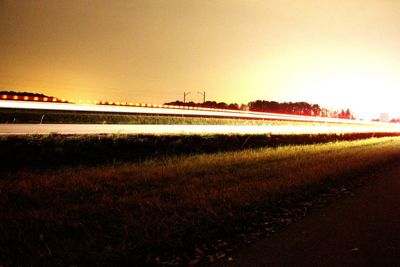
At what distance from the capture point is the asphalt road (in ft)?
18.1

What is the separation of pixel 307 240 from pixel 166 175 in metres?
7.03

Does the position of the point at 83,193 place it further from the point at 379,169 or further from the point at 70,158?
the point at 379,169

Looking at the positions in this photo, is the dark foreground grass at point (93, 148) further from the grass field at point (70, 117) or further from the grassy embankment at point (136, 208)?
the grass field at point (70, 117)

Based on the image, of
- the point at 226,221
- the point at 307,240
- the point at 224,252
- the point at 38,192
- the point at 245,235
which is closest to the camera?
the point at 224,252

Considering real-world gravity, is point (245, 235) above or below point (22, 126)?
below

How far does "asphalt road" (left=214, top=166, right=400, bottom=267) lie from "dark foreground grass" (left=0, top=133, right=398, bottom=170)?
33.5ft

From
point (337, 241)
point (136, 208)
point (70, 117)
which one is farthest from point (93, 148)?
point (70, 117)

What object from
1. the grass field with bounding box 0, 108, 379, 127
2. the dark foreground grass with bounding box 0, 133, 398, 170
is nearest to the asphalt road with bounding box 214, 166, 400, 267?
the dark foreground grass with bounding box 0, 133, 398, 170

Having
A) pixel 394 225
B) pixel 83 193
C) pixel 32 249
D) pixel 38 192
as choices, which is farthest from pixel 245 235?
pixel 38 192

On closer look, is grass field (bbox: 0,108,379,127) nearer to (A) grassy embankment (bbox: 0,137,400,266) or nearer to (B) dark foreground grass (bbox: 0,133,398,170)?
(B) dark foreground grass (bbox: 0,133,398,170)

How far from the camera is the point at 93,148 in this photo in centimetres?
1738

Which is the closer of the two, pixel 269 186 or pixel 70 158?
pixel 269 186

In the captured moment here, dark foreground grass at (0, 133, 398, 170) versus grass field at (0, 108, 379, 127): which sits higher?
grass field at (0, 108, 379, 127)

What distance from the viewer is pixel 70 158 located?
642 inches
